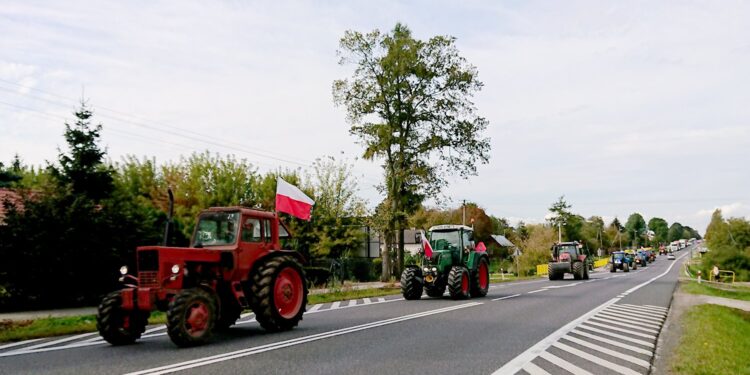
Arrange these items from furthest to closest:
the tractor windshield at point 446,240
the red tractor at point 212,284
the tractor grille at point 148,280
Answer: the tractor windshield at point 446,240 → the tractor grille at point 148,280 → the red tractor at point 212,284

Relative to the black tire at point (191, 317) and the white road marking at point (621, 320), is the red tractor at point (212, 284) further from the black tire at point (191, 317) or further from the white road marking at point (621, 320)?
the white road marking at point (621, 320)

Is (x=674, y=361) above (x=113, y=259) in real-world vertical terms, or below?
below

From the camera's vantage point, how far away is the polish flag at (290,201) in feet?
51.7

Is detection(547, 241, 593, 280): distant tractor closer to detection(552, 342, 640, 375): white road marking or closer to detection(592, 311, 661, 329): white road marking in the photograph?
detection(592, 311, 661, 329): white road marking

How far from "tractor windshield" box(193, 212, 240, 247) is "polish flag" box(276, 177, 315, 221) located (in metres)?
3.52

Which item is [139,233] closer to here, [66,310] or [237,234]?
[66,310]

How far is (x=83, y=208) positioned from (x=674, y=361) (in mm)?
16732

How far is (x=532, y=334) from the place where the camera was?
11.7m

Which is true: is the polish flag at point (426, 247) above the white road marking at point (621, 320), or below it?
above

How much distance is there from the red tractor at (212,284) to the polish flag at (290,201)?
2.58 m

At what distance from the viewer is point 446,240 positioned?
22016 mm

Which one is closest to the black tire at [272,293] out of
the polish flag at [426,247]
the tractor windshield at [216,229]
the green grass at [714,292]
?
the tractor windshield at [216,229]

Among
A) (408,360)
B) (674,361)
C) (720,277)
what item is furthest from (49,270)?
(720,277)

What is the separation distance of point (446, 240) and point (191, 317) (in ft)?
43.0
